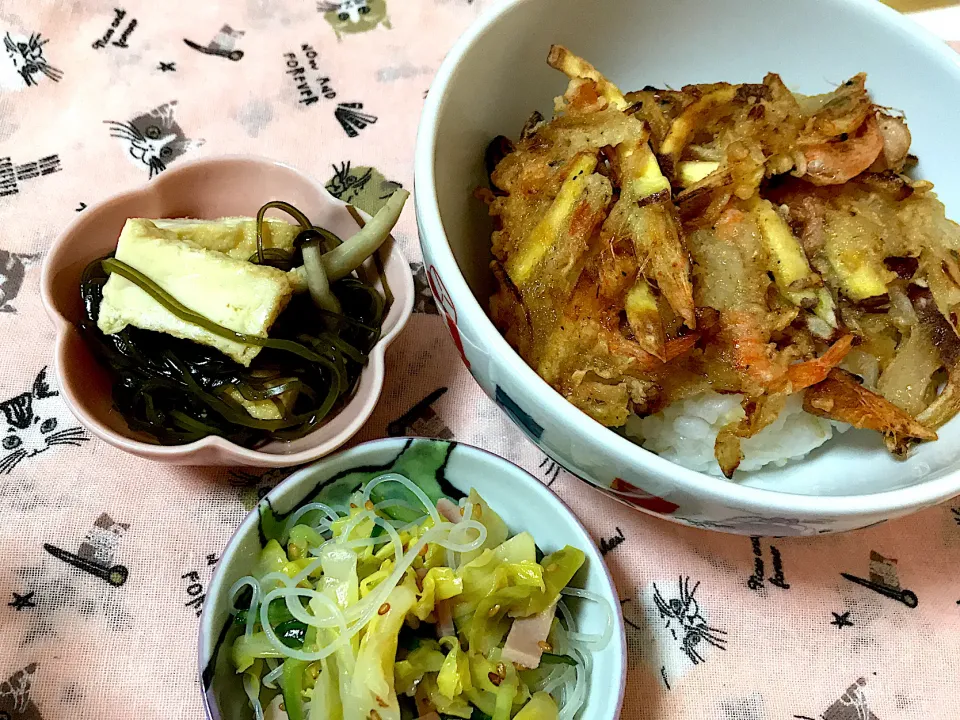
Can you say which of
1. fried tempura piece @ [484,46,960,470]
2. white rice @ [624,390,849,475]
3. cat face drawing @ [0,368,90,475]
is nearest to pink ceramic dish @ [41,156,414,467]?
cat face drawing @ [0,368,90,475]

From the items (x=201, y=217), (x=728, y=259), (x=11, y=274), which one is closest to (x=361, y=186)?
(x=201, y=217)

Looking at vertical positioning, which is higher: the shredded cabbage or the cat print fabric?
the cat print fabric

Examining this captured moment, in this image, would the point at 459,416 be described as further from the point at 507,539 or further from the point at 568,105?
the point at 568,105

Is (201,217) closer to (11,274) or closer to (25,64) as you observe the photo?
(11,274)

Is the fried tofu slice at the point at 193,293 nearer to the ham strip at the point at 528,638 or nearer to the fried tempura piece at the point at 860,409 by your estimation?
the ham strip at the point at 528,638

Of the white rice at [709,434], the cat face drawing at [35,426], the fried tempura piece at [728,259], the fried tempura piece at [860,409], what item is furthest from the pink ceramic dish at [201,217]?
the fried tempura piece at [860,409]

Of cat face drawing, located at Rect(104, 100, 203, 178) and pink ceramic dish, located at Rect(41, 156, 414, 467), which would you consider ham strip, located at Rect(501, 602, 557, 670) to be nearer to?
pink ceramic dish, located at Rect(41, 156, 414, 467)
